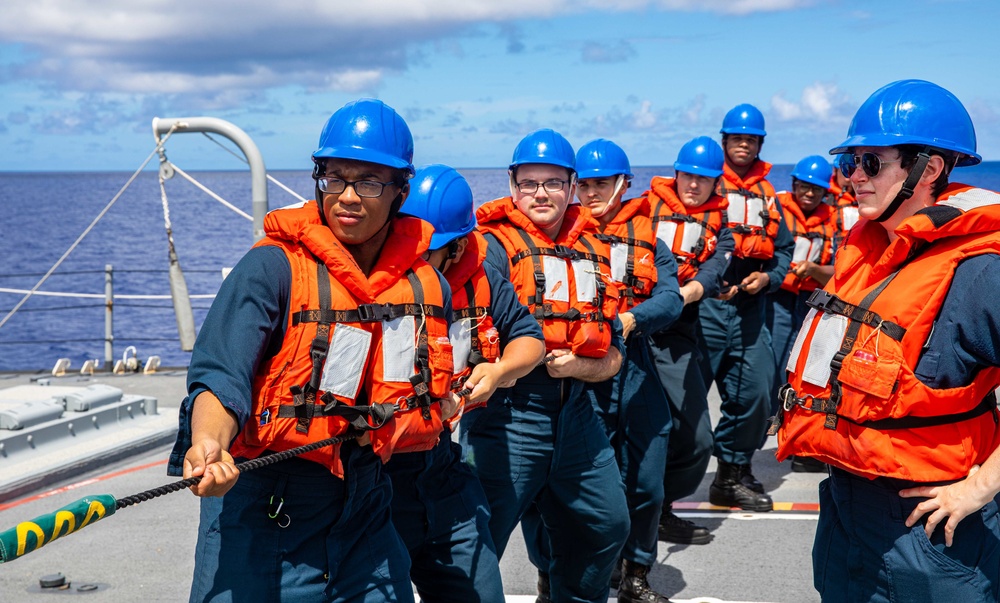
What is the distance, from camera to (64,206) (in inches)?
4038

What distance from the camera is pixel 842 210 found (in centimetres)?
907

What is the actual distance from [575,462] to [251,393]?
1.91 m

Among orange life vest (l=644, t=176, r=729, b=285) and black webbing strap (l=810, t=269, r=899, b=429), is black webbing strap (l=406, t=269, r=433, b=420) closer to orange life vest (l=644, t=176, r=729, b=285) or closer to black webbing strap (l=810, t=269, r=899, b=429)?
black webbing strap (l=810, t=269, r=899, b=429)

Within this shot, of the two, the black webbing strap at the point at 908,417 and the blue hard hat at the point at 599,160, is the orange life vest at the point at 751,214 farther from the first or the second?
the black webbing strap at the point at 908,417

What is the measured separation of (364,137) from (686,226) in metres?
3.94

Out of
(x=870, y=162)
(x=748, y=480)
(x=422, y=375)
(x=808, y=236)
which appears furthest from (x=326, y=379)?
(x=808, y=236)

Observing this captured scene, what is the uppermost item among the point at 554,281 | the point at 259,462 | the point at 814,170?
the point at 814,170

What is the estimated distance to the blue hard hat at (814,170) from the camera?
8698mm

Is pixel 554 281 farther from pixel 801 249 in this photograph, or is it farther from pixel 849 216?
pixel 849 216

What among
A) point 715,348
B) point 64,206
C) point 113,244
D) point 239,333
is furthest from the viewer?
point 64,206

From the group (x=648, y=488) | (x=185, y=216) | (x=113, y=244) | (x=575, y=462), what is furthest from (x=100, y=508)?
(x=185, y=216)

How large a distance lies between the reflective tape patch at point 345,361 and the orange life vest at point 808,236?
5.94 meters

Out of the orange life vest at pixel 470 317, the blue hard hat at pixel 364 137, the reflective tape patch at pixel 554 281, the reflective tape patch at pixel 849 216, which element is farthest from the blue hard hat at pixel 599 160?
the reflective tape patch at pixel 849 216

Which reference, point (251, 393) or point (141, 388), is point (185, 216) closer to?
point (141, 388)
